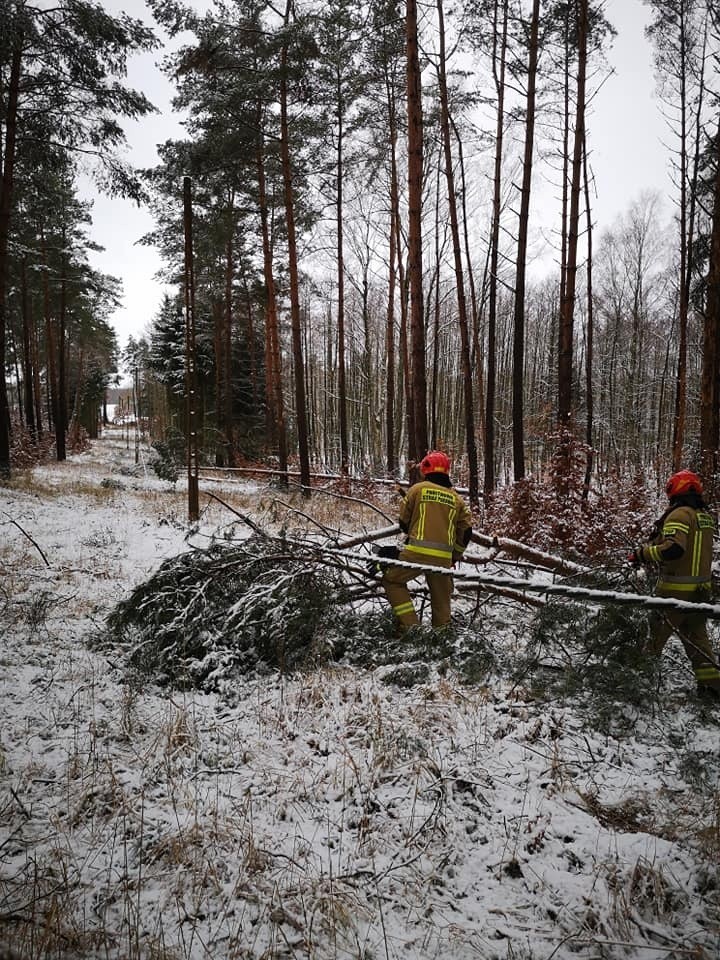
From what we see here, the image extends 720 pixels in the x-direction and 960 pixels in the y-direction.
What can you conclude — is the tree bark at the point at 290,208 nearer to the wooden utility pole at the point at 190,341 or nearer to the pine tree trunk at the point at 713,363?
the wooden utility pole at the point at 190,341

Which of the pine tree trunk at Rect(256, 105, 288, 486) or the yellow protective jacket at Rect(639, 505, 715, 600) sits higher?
the pine tree trunk at Rect(256, 105, 288, 486)

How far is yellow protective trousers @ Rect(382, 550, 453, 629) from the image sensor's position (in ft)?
14.4

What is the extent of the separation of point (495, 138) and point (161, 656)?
14.1 metres

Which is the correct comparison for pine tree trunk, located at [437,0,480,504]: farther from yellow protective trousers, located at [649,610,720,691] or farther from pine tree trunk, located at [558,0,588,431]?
yellow protective trousers, located at [649,610,720,691]

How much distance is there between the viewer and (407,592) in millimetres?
4438

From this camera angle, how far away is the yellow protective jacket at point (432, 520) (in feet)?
14.3

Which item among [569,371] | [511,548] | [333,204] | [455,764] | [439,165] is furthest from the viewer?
[439,165]

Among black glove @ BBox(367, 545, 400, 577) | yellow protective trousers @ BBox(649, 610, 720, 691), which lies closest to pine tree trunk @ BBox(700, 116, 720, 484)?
yellow protective trousers @ BBox(649, 610, 720, 691)

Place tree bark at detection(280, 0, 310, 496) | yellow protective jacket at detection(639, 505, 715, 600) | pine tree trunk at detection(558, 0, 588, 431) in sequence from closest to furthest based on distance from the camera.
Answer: yellow protective jacket at detection(639, 505, 715, 600) → pine tree trunk at detection(558, 0, 588, 431) → tree bark at detection(280, 0, 310, 496)

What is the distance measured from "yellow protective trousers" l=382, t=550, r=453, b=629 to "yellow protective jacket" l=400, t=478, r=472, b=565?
1.1 inches

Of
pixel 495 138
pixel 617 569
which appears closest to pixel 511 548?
pixel 617 569

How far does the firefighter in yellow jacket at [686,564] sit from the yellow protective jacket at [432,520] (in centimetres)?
148

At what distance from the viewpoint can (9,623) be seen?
185 inches

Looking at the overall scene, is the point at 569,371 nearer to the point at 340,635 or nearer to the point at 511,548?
A: the point at 511,548
